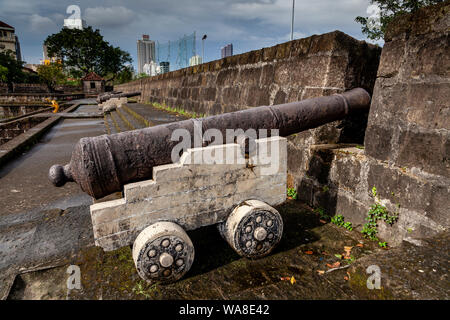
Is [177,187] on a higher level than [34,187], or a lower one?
higher

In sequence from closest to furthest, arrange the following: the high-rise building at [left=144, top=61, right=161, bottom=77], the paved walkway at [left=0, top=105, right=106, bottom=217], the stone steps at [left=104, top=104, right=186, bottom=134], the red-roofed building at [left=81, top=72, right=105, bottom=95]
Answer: the paved walkway at [left=0, top=105, right=106, bottom=217] < the stone steps at [left=104, top=104, right=186, bottom=134] < the high-rise building at [left=144, top=61, right=161, bottom=77] < the red-roofed building at [left=81, top=72, right=105, bottom=95]

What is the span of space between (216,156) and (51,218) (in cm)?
233

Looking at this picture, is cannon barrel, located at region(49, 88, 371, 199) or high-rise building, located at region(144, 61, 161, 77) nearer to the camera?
cannon barrel, located at region(49, 88, 371, 199)

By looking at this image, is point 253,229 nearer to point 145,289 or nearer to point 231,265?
point 231,265

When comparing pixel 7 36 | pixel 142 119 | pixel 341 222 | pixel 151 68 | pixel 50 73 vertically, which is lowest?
pixel 341 222

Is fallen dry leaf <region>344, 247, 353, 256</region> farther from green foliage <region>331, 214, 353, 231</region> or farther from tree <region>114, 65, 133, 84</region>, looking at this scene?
tree <region>114, 65, 133, 84</region>

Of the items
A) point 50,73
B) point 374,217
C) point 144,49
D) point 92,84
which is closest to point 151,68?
point 92,84

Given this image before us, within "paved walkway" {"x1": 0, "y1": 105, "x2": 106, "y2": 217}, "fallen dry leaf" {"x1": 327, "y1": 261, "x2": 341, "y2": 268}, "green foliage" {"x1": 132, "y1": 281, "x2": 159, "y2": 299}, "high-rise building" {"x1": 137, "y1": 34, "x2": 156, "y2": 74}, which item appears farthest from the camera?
"high-rise building" {"x1": 137, "y1": 34, "x2": 156, "y2": 74}

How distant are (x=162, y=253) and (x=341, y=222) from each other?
72.4 inches

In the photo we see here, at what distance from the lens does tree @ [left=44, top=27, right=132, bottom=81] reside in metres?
57.7

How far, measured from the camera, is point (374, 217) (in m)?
2.42

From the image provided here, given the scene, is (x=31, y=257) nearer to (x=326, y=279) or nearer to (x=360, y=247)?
(x=326, y=279)

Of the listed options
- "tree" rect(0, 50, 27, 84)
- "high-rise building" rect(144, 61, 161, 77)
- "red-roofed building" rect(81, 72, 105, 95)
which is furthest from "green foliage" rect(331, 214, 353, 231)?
"tree" rect(0, 50, 27, 84)

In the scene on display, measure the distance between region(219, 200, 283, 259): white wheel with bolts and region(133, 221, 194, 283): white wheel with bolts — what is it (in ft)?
1.19
